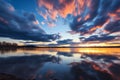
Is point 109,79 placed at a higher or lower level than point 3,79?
lower

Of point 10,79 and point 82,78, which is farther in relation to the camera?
point 82,78

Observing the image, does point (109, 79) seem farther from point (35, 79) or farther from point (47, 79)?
point (35, 79)

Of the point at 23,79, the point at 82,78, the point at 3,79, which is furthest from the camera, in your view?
the point at 82,78

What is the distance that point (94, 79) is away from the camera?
17266 millimetres

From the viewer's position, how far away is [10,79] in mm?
15688

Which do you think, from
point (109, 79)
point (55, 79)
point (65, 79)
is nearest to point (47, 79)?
point (55, 79)

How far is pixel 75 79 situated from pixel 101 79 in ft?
11.4

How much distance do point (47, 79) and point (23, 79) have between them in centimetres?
310

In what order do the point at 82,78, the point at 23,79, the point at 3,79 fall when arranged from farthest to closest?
1. the point at 82,78
2. the point at 23,79
3. the point at 3,79

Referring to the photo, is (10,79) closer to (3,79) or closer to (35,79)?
(3,79)

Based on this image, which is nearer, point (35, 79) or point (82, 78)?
point (35, 79)

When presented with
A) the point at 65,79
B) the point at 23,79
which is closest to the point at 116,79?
the point at 65,79

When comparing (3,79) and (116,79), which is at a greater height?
(3,79)

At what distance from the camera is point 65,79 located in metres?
17.3
